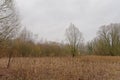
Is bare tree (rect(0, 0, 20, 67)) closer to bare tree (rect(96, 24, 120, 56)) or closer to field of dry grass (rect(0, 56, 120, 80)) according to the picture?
field of dry grass (rect(0, 56, 120, 80))

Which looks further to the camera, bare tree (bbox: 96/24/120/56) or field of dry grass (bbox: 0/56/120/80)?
bare tree (bbox: 96/24/120/56)

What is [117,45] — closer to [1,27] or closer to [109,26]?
[109,26]

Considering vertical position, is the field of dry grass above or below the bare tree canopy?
below

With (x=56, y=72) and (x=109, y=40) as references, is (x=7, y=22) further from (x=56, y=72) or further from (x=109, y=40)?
(x=109, y=40)

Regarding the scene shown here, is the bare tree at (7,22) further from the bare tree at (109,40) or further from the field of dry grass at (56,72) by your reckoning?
the bare tree at (109,40)

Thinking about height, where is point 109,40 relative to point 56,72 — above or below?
above

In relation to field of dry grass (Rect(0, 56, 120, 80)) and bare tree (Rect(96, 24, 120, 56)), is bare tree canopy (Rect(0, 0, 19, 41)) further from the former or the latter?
bare tree (Rect(96, 24, 120, 56))

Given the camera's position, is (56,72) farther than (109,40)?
No

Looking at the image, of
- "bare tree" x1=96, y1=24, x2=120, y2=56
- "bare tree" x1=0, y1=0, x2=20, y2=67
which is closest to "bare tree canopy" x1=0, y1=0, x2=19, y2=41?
"bare tree" x1=0, y1=0, x2=20, y2=67

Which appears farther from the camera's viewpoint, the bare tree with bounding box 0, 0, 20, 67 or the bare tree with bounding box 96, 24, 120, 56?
the bare tree with bounding box 96, 24, 120, 56

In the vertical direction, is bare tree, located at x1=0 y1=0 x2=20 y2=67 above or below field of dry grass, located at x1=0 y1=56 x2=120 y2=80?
above

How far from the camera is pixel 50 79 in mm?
10516

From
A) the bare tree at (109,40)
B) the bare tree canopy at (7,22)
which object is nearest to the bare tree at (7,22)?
the bare tree canopy at (7,22)

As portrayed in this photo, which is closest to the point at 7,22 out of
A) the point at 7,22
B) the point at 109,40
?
the point at 7,22
